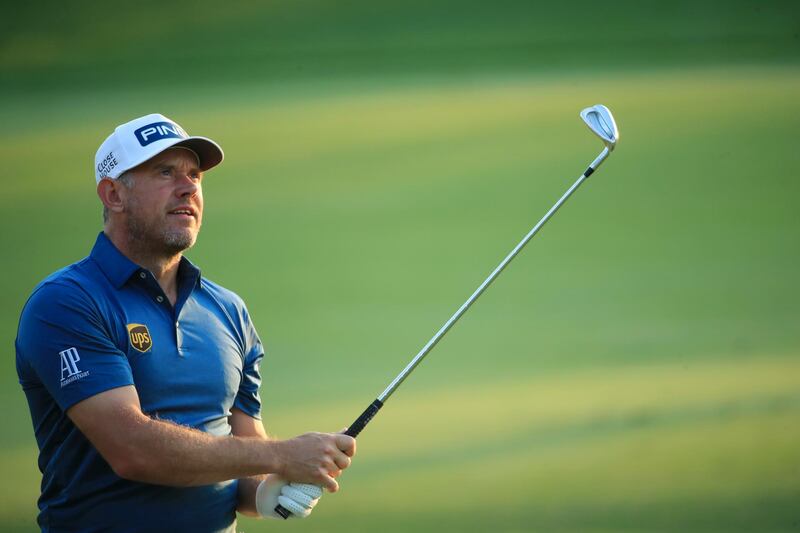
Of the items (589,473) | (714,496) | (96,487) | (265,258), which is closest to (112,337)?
(96,487)

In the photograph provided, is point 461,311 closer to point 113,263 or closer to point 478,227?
point 113,263

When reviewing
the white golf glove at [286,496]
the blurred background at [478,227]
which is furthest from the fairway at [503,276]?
the white golf glove at [286,496]

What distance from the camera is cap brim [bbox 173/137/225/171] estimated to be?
1920 millimetres

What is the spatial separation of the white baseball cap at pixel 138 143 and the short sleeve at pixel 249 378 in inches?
14.3

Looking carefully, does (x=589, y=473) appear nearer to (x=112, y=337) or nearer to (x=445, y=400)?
(x=445, y=400)

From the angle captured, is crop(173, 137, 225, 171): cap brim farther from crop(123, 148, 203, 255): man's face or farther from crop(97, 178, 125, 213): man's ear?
crop(97, 178, 125, 213): man's ear

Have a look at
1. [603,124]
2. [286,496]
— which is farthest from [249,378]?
[603,124]

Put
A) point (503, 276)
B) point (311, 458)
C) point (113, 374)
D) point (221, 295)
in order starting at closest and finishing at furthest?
point (113, 374) < point (311, 458) < point (221, 295) < point (503, 276)

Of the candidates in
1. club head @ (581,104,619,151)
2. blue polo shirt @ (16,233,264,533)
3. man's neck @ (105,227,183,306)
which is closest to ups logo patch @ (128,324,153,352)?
blue polo shirt @ (16,233,264,533)

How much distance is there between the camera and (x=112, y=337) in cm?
171

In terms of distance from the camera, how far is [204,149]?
77.9 inches

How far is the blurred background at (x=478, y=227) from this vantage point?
9.41 feet

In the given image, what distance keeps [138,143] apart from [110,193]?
110mm

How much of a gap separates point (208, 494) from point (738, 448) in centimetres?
169
